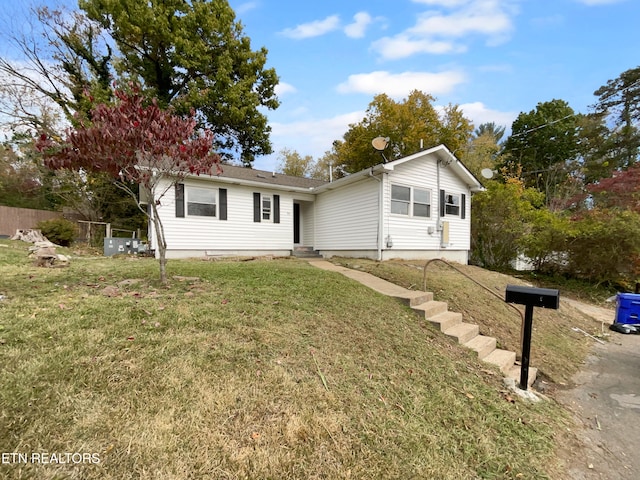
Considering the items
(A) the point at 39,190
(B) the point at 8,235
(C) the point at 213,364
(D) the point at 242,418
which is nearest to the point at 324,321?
(C) the point at 213,364

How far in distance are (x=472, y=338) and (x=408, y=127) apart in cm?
2039

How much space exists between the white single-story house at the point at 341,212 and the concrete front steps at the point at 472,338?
5164mm

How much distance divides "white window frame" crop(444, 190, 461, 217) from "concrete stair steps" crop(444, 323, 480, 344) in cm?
801

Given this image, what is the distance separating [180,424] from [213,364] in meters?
0.67

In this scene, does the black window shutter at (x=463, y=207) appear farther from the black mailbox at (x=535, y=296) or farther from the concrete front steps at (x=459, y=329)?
the black mailbox at (x=535, y=296)

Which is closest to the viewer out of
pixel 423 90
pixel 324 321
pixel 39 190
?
pixel 324 321

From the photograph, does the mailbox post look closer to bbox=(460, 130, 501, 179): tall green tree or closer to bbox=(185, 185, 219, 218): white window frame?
bbox=(185, 185, 219, 218): white window frame

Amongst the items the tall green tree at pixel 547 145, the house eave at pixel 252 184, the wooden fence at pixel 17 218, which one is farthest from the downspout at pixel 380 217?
the tall green tree at pixel 547 145

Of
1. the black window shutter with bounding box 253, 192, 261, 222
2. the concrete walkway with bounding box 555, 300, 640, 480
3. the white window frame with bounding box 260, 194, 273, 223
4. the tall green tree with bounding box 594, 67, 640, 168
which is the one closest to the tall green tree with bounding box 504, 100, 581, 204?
the tall green tree with bounding box 594, 67, 640, 168

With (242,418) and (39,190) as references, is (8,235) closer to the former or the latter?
(39,190)

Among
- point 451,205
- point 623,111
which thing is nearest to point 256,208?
point 451,205

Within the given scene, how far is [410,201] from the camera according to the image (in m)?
11.2

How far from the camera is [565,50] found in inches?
385

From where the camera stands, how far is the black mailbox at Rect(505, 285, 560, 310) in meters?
3.54
